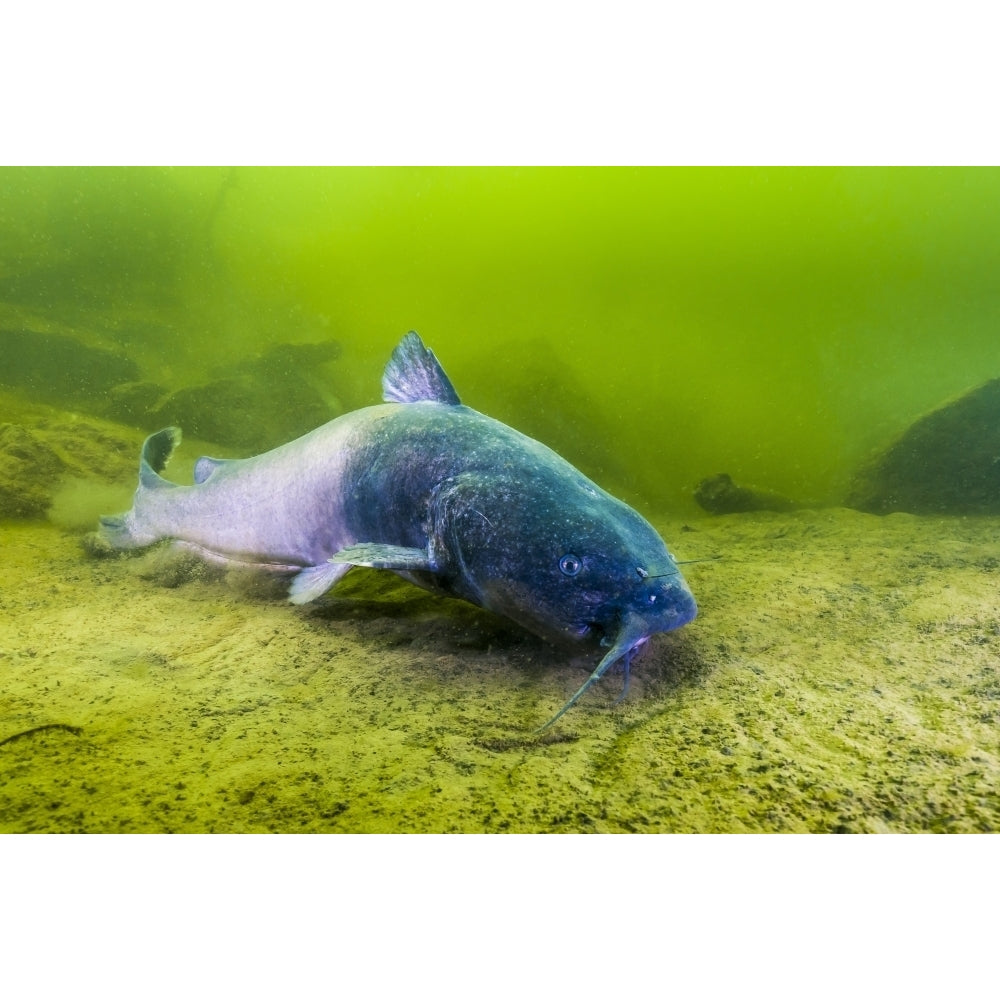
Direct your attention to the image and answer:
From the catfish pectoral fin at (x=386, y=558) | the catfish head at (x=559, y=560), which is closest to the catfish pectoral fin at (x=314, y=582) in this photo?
the catfish pectoral fin at (x=386, y=558)

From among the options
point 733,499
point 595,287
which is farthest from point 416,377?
point 595,287

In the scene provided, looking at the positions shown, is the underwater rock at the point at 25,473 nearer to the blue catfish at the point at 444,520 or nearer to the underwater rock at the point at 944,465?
the blue catfish at the point at 444,520

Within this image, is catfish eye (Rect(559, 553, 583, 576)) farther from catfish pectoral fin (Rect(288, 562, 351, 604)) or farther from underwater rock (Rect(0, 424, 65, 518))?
underwater rock (Rect(0, 424, 65, 518))

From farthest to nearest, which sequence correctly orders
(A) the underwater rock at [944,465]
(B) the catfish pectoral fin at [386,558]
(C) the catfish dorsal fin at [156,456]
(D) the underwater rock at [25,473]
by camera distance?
(A) the underwater rock at [944,465], (D) the underwater rock at [25,473], (C) the catfish dorsal fin at [156,456], (B) the catfish pectoral fin at [386,558]

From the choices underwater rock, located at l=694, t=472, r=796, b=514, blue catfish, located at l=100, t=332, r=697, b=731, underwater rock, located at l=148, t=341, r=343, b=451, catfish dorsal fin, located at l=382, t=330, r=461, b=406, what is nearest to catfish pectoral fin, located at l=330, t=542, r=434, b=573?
blue catfish, located at l=100, t=332, r=697, b=731

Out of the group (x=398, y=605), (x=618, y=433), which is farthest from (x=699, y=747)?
(x=618, y=433)

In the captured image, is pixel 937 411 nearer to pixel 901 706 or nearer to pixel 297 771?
pixel 901 706
